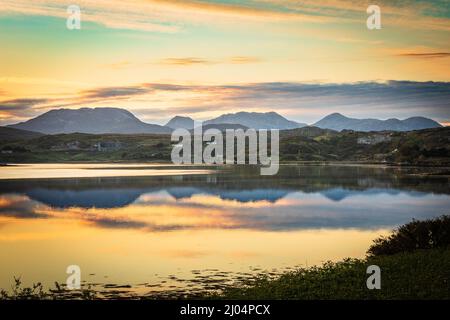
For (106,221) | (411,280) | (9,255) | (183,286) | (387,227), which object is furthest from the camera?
(106,221)

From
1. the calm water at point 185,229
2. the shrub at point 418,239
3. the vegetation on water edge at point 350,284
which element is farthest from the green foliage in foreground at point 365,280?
the calm water at point 185,229

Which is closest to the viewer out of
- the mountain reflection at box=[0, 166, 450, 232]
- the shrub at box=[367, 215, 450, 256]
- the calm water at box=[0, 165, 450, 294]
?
the calm water at box=[0, 165, 450, 294]

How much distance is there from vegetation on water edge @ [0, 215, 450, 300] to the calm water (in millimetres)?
2425

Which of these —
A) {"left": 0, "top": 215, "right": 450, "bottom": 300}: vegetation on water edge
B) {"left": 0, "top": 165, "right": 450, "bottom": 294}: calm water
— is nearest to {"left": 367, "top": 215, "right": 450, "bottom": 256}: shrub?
{"left": 0, "top": 215, "right": 450, "bottom": 300}: vegetation on water edge

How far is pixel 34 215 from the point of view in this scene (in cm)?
6200

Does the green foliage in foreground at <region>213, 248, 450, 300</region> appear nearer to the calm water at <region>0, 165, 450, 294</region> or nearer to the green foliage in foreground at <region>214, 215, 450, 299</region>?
the green foliage in foreground at <region>214, 215, 450, 299</region>

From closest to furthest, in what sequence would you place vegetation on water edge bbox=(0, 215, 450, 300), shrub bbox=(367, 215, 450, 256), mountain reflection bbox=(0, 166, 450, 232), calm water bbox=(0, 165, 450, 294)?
vegetation on water edge bbox=(0, 215, 450, 300) → calm water bbox=(0, 165, 450, 294) → shrub bbox=(367, 215, 450, 256) → mountain reflection bbox=(0, 166, 450, 232)

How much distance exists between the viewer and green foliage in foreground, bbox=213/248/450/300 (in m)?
24.1

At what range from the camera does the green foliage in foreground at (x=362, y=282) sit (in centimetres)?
2408

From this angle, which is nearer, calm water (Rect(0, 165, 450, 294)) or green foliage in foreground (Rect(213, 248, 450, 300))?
green foliage in foreground (Rect(213, 248, 450, 300))

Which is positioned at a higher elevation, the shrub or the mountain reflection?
the shrub
